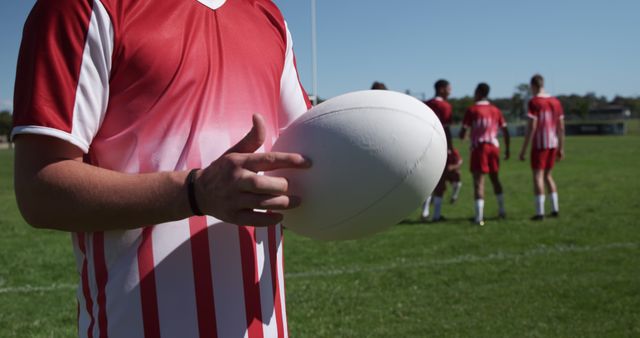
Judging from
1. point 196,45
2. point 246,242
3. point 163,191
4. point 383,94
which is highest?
point 196,45

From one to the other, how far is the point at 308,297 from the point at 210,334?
3834mm

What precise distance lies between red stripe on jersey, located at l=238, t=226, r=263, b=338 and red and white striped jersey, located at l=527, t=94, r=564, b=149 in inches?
338

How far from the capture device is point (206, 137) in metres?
1.33

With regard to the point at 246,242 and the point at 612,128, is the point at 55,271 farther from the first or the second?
the point at 612,128

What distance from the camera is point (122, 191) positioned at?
1145mm

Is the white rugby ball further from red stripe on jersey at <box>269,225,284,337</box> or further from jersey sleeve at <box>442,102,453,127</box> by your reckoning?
jersey sleeve at <box>442,102,453,127</box>

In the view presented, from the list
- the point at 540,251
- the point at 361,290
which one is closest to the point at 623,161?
the point at 540,251

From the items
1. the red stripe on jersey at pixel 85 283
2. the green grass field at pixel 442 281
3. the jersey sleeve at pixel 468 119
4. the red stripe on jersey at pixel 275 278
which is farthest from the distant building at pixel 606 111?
the red stripe on jersey at pixel 85 283

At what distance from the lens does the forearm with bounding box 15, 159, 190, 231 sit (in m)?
1.14

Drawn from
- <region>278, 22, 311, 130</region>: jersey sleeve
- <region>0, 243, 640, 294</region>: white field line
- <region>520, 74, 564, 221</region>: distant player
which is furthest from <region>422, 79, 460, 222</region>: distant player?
<region>278, 22, 311, 130</region>: jersey sleeve

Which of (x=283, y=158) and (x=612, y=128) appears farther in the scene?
(x=612, y=128)

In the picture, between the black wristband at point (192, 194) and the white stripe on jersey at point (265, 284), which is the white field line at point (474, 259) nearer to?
the white stripe on jersey at point (265, 284)

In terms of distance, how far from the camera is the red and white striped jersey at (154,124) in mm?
1177

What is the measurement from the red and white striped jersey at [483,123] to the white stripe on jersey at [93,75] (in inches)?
333
